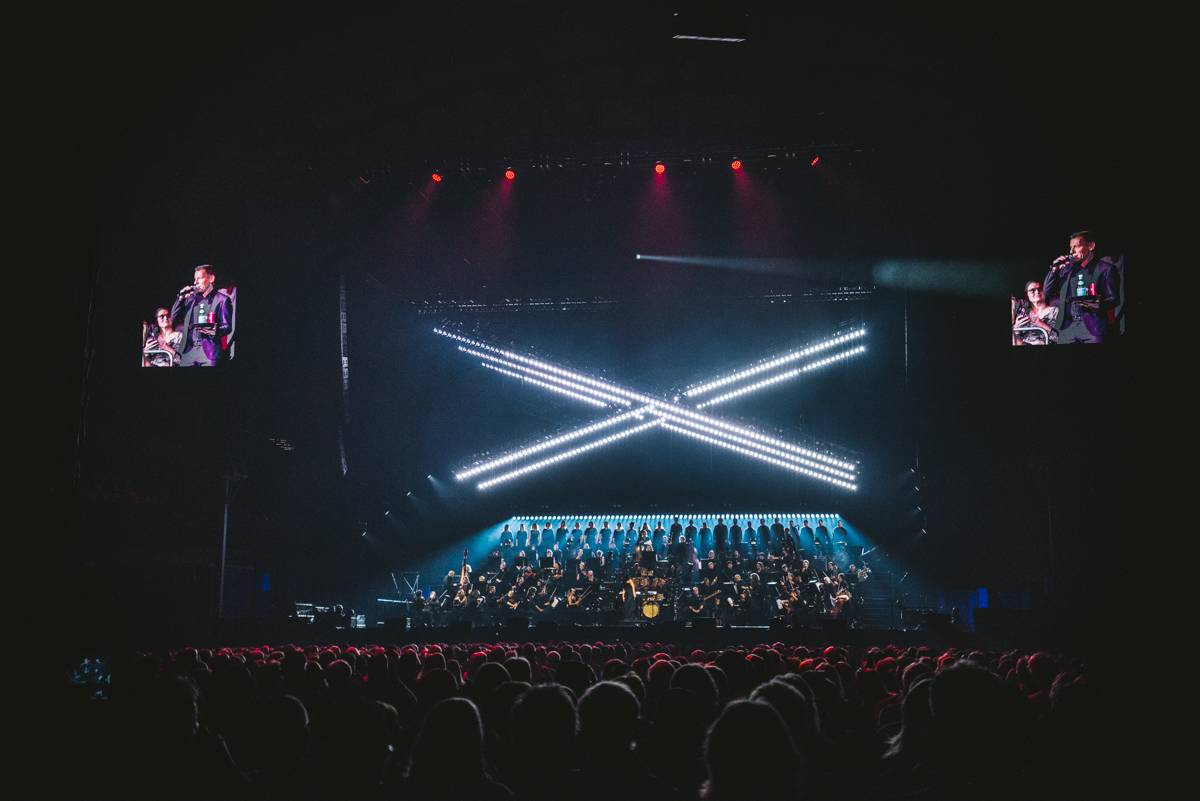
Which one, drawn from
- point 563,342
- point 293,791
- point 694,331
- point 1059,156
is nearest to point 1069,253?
point 1059,156

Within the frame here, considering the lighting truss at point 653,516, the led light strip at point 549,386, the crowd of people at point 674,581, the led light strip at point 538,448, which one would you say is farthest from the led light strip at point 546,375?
the crowd of people at point 674,581

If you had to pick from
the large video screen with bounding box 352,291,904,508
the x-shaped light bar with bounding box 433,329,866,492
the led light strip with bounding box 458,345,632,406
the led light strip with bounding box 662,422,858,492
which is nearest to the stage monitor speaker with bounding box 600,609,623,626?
the large video screen with bounding box 352,291,904,508

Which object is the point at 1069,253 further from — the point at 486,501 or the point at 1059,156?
the point at 486,501

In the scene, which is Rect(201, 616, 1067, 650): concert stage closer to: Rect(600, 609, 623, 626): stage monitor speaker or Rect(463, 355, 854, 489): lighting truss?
Rect(600, 609, 623, 626): stage monitor speaker

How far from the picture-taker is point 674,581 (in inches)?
A: 743

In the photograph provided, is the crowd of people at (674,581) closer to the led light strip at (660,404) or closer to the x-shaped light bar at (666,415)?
the x-shaped light bar at (666,415)

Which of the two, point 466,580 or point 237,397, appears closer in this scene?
point 237,397

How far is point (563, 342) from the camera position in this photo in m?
22.0

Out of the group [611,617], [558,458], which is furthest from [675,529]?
[611,617]

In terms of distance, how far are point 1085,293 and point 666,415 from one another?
11.2 m

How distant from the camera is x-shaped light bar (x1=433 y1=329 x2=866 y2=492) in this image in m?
21.2

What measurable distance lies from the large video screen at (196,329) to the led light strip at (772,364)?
37.9ft

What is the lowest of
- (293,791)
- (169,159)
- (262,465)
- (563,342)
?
(293,791)

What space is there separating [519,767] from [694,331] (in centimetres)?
1884
